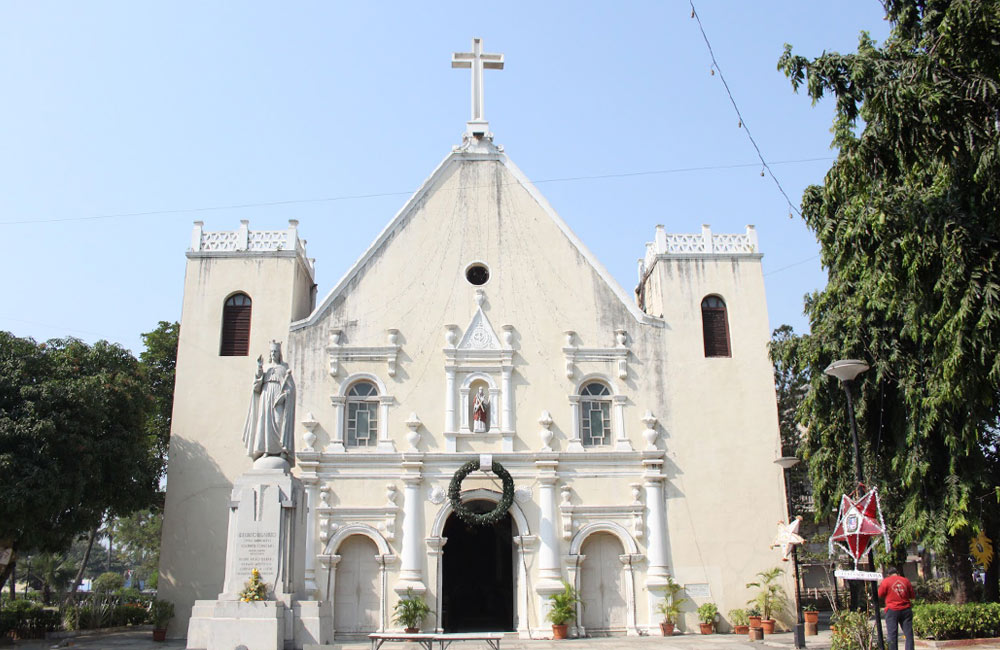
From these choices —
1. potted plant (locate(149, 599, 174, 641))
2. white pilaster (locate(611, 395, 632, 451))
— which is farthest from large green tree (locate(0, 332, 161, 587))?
white pilaster (locate(611, 395, 632, 451))

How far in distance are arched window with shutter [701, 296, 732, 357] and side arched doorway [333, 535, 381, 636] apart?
34.1 ft

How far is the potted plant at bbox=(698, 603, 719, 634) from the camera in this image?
65.6ft

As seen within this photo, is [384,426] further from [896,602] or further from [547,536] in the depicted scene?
[896,602]

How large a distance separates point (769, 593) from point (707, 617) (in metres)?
1.70

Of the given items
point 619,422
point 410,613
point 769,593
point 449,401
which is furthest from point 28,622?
point 769,593

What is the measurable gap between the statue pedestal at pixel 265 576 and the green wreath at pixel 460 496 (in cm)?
623

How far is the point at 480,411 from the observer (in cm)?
2125

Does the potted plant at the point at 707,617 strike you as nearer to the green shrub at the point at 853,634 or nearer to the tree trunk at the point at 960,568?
the tree trunk at the point at 960,568

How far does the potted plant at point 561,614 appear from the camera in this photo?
758 inches

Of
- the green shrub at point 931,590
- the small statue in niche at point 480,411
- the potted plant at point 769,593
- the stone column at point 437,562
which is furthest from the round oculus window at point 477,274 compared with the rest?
the green shrub at point 931,590

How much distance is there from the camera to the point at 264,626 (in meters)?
12.5

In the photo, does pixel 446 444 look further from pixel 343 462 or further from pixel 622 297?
pixel 622 297

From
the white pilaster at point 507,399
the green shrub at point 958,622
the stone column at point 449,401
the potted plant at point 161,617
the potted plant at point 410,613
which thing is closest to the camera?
the green shrub at point 958,622

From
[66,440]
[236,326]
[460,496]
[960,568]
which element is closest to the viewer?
[960,568]
